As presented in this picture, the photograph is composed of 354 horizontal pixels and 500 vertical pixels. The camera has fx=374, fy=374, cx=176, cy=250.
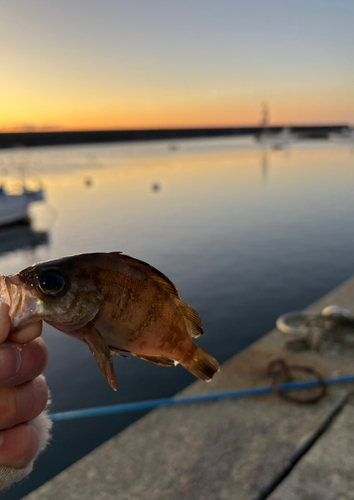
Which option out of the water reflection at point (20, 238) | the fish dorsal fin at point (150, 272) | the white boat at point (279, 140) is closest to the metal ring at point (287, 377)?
the fish dorsal fin at point (150, 272)

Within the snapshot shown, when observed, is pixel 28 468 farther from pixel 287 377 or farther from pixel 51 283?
pixel 287 377

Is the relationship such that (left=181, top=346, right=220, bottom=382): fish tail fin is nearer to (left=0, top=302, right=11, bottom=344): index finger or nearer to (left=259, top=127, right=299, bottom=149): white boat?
(left=0, top=302, right=11, bottom=344): index finger

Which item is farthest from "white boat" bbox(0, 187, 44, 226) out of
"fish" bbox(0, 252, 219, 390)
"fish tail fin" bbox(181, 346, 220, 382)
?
"fish tail fin" bbox(181, 346, 220, 382)

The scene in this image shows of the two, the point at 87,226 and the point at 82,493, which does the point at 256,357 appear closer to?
the point at 82,493

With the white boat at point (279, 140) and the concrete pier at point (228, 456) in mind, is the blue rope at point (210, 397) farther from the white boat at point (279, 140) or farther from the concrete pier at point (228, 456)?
the white boat at point (279, 140)

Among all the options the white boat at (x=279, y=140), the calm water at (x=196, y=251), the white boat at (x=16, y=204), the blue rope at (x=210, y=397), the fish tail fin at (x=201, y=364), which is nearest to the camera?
the fish tail fin at (x=201, y=364)

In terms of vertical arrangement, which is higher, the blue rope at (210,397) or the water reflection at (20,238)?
the blue rope at (210,397)

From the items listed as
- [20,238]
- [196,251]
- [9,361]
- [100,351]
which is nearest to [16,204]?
[20,238]
